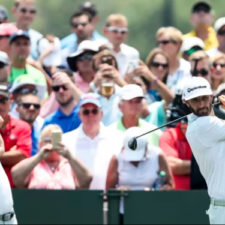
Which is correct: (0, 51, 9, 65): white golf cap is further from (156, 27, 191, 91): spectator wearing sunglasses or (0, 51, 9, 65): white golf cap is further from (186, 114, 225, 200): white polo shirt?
(186, 114, 225, 200): white polo shirt

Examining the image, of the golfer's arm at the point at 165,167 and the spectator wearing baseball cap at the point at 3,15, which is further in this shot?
the spectator wearing baseball cap at the point at 3,15

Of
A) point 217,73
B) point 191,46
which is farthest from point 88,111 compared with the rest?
point 191,46

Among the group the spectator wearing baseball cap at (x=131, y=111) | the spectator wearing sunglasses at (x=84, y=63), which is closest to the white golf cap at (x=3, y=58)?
the spectator wearing sunglasses at (x=84, y=63)

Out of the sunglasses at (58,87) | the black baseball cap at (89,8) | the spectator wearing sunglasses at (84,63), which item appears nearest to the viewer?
the sunglasses at (58,87)

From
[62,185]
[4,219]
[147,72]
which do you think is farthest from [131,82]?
[4,219]

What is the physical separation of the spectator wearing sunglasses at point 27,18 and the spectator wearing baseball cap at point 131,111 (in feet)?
8.37

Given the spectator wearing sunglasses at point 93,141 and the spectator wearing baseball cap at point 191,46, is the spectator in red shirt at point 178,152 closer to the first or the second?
the spectator wearing sunglasses at point 93,141

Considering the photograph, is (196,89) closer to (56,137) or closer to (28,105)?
(56,137)

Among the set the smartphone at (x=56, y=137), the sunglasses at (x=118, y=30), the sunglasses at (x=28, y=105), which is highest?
the sunglasses at (x=118, y=30)

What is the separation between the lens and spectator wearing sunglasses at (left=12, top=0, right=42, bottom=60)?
1279 cm

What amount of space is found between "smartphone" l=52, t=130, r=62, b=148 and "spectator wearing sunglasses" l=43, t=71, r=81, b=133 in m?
1.08

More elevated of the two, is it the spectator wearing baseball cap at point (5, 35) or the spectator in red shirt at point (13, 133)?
the spectator wearing baseball cap at point (5, 35)

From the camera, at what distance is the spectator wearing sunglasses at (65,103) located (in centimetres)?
1084

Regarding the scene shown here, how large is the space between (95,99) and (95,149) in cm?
60
